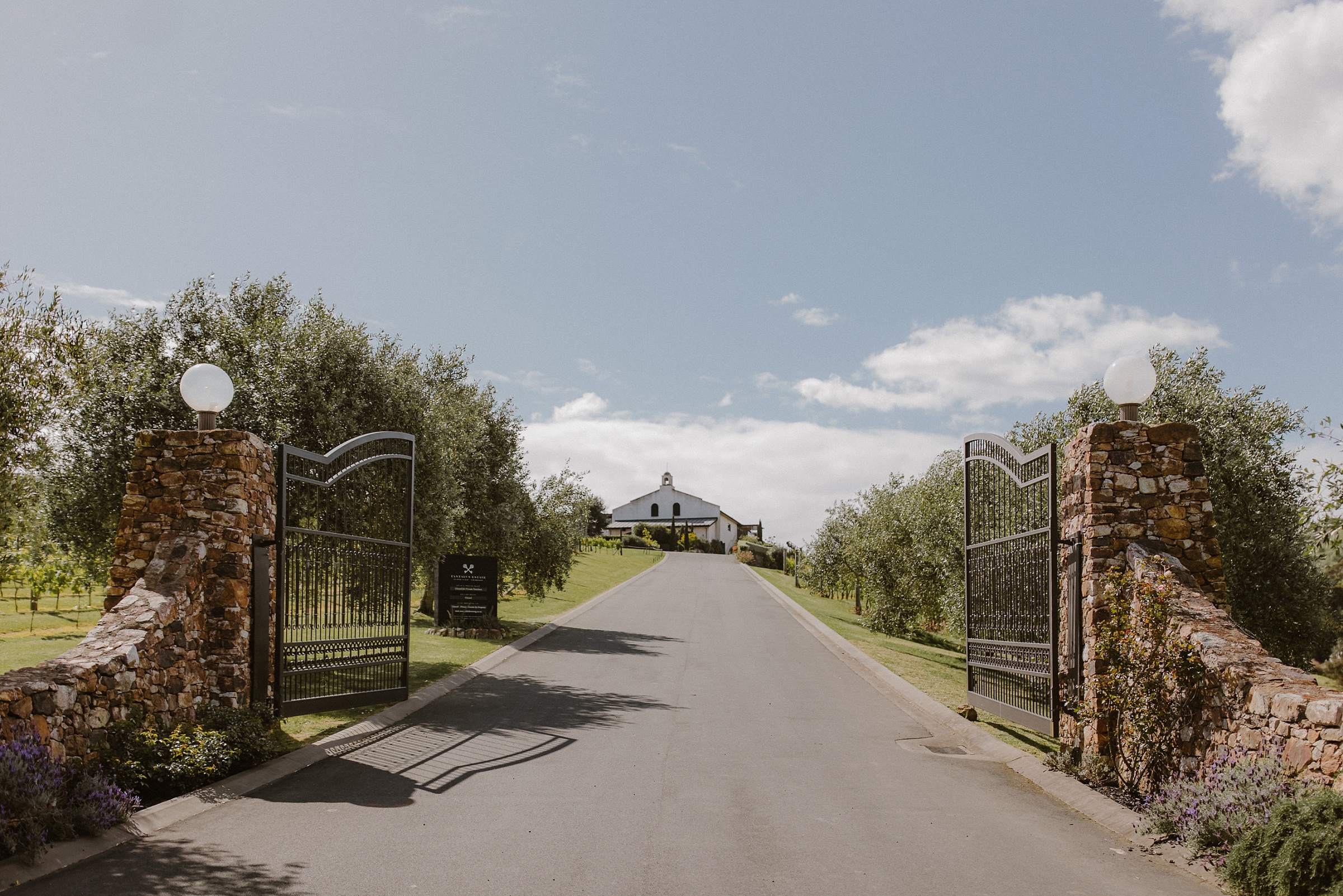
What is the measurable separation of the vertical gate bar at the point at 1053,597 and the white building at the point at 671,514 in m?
98.0

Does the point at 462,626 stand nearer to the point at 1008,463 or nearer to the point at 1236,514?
the point at 1008,463

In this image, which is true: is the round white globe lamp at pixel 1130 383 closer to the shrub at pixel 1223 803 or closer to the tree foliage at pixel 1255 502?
the shrub at pixel 1223 803

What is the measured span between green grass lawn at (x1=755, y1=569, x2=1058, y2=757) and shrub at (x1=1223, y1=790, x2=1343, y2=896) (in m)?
4.15

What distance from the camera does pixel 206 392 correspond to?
8930mm

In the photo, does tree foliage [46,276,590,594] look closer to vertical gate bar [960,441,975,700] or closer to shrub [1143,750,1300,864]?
vertical gate bar [960,441,975,700]

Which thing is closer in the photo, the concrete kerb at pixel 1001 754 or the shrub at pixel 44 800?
the shrub at pixel 44 800

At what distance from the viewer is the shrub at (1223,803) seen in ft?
18.4

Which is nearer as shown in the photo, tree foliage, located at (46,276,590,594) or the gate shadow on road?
the gate shadow on road

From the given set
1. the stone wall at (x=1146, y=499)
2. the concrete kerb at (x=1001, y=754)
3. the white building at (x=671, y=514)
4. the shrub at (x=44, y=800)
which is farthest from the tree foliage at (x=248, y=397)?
the white building at (x=671, y=514)

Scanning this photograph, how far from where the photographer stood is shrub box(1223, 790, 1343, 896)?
476 cm

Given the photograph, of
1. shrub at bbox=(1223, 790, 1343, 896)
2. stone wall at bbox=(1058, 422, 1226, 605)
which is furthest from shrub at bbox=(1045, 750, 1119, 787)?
shrub at bbox=(1223, 790, 1343, 896)

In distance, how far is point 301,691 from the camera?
1093cm

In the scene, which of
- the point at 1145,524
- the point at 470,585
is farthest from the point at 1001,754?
the point at 470,585

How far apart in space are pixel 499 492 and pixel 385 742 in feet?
45.3
